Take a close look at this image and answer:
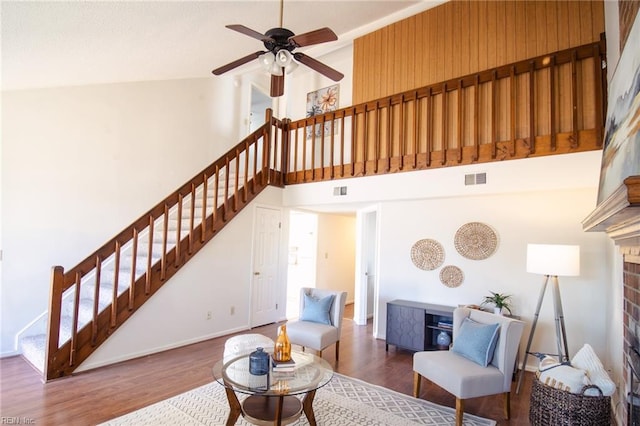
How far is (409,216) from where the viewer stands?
5.03 metres

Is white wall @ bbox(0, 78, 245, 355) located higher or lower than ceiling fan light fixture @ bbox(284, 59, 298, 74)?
lower

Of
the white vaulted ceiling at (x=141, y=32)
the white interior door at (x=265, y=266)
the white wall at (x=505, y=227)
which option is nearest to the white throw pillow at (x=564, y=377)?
the white wall at (x=505, y=227)

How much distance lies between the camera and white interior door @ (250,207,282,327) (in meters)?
5.72

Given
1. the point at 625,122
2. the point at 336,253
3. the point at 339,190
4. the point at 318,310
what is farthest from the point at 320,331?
the point at 336,253

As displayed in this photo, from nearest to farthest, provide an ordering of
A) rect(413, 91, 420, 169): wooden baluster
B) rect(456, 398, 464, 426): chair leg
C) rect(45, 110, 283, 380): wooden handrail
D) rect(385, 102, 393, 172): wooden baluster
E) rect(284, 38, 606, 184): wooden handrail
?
1. rect(456, 398, 464, 426): chair leg
2. rect(45, 110, 283, 380): wooden handrail
3. rect(284, 38, 606, 184): wooden handrail
4. rect(413, 91, 420, 169): wooden baluster
5. rect(385, 102, 393, 172): wooden baluster

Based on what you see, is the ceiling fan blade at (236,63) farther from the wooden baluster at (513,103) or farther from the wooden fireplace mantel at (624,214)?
the wooden baluster at (513,103)

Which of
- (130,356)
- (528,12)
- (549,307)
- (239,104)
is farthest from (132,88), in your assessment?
(549,307)

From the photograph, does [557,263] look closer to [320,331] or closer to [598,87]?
[598,87]

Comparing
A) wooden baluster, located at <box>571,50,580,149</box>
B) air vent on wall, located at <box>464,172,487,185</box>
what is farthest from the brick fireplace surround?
air vent on wall, located at <box>464,172,487,185</box>

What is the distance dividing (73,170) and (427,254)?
492 centimetres

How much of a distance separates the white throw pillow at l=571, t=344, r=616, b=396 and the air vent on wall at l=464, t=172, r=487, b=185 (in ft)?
6.67

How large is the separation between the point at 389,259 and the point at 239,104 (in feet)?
15.4

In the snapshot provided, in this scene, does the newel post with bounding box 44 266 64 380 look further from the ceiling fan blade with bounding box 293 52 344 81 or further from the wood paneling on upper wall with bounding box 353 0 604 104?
the wood paneling on upper wall with bounding box 353 0 604 104

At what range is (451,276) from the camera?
4598mm
